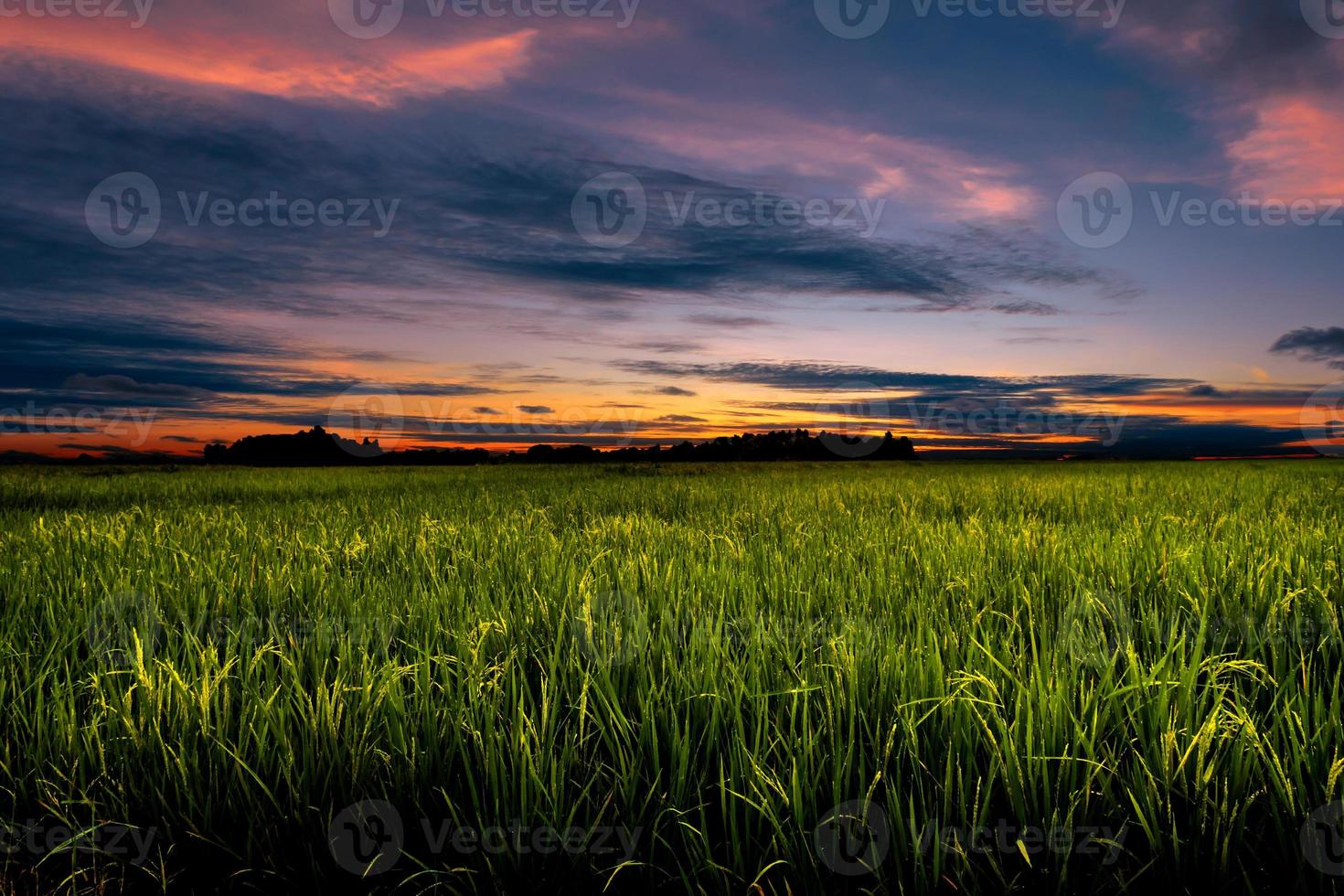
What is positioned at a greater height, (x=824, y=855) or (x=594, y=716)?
(x=594, y=716)

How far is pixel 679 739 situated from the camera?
5.48 ft

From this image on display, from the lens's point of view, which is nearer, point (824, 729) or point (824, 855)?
point (824, 855)

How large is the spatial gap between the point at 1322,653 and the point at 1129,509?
5.55 m

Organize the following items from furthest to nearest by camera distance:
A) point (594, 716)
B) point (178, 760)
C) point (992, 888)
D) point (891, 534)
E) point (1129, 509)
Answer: point (1129, 509), point (891, 534), point (594, 716), point (178, 760), point (992, 888)

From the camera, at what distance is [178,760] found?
161cm

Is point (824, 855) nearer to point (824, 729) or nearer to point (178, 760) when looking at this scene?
point (824, 729)

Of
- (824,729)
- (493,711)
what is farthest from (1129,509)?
(493,711)

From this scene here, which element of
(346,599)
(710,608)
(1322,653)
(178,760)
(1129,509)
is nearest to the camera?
(178,760)

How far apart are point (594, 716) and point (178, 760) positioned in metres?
0.95

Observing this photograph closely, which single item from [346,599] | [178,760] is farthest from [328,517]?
[178,760]

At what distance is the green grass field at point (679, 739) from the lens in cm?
139

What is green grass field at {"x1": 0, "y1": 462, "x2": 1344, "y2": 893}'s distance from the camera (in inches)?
54.8

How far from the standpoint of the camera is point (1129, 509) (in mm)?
7211

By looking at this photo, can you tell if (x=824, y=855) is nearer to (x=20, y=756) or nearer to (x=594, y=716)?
(x=594, y=716)
